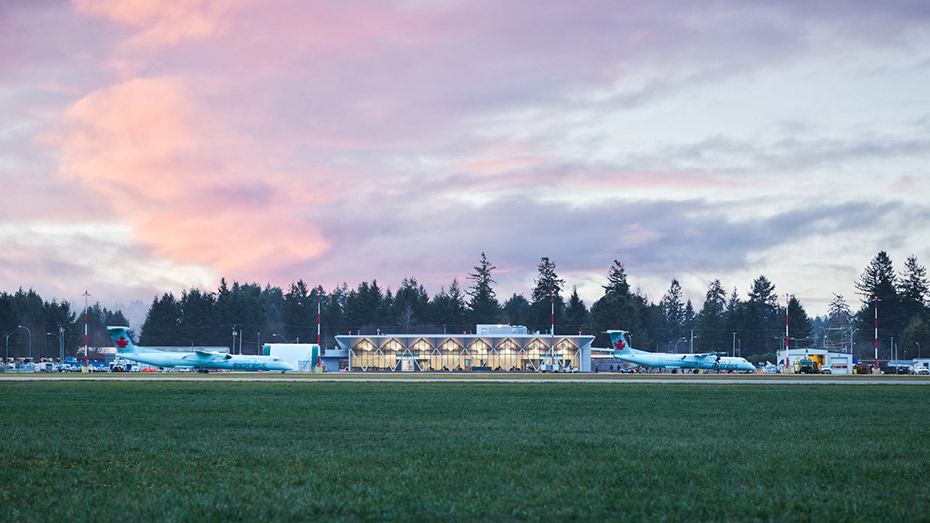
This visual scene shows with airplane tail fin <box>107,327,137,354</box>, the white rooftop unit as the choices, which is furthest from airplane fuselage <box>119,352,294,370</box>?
the white rooftop unit

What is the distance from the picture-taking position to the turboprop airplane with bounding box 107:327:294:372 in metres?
79.4

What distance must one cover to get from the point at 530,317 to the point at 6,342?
101m

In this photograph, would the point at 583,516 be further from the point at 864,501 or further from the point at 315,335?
the point at 315,335

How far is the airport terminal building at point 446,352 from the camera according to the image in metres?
112

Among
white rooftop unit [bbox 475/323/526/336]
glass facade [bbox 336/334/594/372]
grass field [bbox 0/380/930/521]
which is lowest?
glass facade [bbox 336/334/594/372]

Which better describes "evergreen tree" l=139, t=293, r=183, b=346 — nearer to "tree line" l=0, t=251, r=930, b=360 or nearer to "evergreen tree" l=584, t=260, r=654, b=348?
"tree line" l=0, t=251, r=930, b=360

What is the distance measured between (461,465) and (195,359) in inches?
2868

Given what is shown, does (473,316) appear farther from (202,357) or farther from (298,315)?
(202,357)

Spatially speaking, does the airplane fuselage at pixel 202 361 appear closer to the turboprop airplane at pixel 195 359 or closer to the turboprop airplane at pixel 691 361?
the turboprop airplane at pixel 195 359

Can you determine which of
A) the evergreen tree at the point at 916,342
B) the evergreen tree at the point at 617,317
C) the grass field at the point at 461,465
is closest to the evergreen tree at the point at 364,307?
the evergreen tree at the point at 617,317

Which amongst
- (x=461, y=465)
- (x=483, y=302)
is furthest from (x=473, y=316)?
(x=461, y=465)

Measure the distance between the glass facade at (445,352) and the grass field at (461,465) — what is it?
295 ft

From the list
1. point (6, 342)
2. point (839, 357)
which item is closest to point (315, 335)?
point (6, 342)

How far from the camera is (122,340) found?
83625mm
